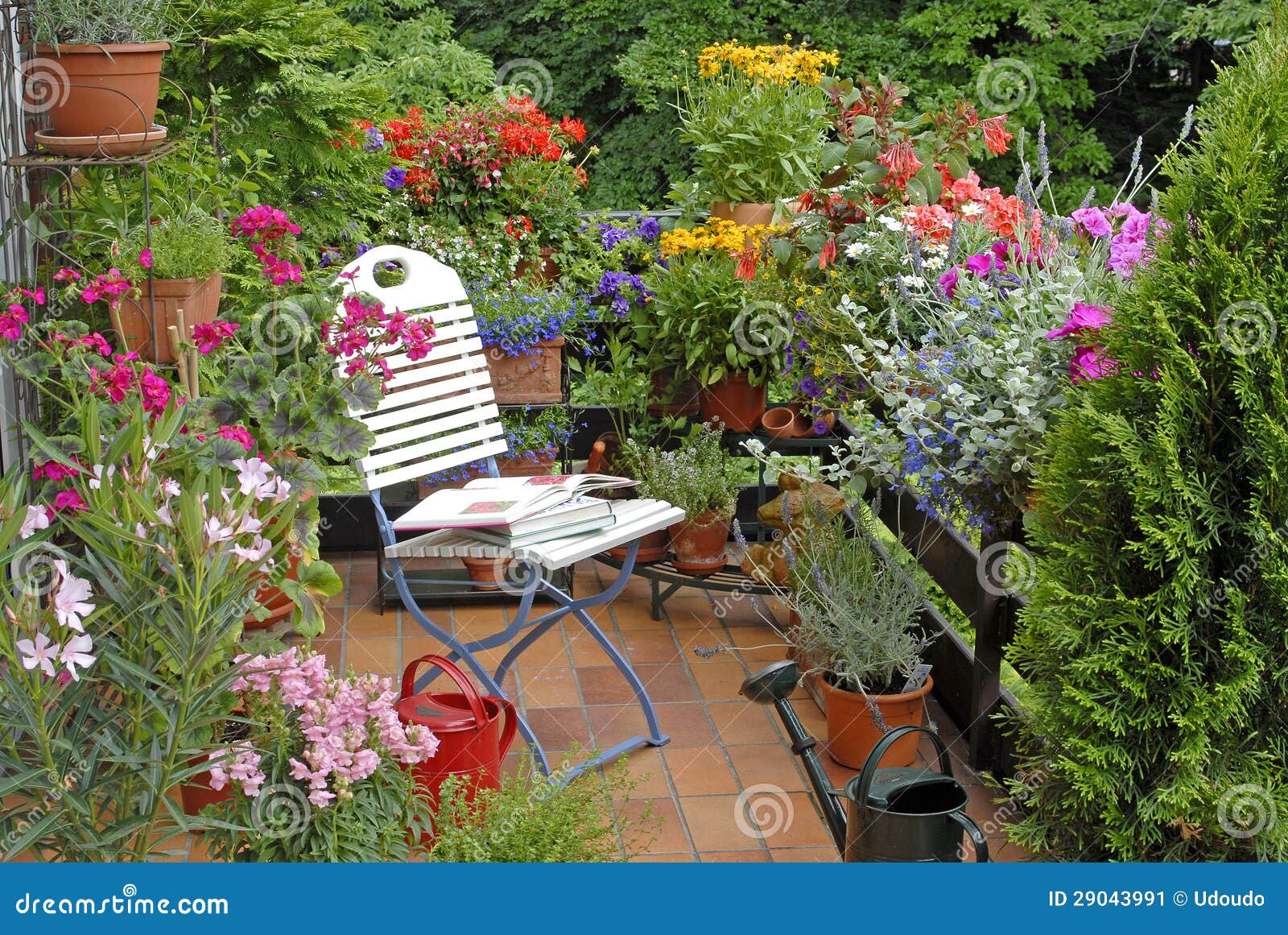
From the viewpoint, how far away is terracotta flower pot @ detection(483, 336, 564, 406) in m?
4.39

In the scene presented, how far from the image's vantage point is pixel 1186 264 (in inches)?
75.0

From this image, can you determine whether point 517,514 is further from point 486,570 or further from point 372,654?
point 486,570

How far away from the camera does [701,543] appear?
4086 mm

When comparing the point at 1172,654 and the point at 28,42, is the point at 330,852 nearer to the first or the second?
the point at 1172,654

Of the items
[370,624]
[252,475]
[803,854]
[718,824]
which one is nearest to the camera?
A: [252,475]

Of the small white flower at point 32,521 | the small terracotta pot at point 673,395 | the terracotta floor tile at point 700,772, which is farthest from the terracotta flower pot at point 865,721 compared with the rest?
the small white flower at point 32,521

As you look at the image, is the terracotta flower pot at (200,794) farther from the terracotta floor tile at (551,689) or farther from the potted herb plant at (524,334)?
the potted herb plant at (524,334)

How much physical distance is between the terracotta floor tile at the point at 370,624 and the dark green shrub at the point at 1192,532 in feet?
7.98

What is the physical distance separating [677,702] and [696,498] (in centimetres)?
73

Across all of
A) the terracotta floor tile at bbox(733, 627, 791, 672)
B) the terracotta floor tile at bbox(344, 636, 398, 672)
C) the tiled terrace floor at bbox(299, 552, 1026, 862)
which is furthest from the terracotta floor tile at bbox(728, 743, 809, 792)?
the terracotta floor tile at bbox(344, 636, 398, 672)

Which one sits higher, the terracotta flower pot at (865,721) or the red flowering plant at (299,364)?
the red flowering plant at (299,364)

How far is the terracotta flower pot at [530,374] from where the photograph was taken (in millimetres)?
4395

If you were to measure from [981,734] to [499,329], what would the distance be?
2.07 m

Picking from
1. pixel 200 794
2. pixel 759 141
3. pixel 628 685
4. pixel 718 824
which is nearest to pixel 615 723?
pixel 628 685
